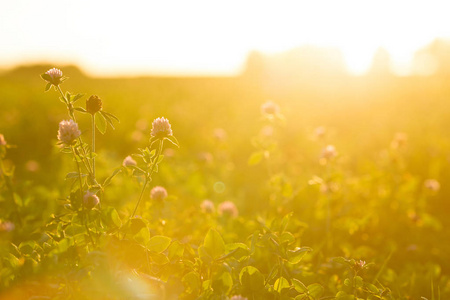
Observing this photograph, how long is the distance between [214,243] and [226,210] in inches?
57.0

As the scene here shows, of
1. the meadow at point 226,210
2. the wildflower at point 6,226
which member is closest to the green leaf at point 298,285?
the meadow at point 226,210

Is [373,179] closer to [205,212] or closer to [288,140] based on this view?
[205,212]

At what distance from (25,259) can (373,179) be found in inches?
126

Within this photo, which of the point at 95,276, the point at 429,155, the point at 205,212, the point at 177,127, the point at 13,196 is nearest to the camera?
the point at 95,276

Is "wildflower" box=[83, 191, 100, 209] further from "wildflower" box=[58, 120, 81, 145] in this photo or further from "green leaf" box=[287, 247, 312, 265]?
"green leaf" box=[287, 247, 312, 265]

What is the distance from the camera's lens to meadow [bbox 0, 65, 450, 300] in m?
1.76

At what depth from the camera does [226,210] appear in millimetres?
3256

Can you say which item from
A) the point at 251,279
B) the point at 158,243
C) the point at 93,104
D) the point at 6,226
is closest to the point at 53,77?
the point at 93,104

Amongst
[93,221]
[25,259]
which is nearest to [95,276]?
[93,221]

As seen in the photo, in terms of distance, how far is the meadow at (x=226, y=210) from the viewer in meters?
1.76

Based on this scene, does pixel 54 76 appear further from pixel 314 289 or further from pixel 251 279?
pixel 314 289

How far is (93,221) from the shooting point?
179 cm

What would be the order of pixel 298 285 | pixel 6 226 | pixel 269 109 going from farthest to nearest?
1. pixel 269 109
2. pixel 6 226
3. pixel 298 285

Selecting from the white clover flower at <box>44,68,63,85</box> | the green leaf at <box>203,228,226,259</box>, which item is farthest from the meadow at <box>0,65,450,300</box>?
the white clover flower at <box>44,68,63,85</box>
